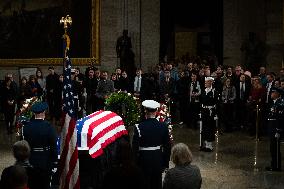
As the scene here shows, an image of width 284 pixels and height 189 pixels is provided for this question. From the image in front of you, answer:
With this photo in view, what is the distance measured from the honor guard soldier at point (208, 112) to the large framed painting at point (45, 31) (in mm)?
10618

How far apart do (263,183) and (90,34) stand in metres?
14.4

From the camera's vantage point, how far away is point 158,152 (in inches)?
313

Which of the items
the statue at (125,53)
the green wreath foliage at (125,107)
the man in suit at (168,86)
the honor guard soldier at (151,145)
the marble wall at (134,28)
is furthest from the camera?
the marble wall at (134,28)

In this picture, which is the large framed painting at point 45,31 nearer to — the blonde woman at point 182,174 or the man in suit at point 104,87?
the man in suit at point 104,87

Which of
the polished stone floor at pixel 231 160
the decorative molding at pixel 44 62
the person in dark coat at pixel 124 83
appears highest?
the decorative molding at pixel 44 62

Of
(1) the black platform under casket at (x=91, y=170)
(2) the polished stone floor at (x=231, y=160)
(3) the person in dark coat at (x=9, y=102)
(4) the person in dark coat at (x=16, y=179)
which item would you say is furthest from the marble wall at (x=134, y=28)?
(4) the person in dark coat at (x=16, y=179)

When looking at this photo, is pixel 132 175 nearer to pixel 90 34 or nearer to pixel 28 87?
pixel 28 87

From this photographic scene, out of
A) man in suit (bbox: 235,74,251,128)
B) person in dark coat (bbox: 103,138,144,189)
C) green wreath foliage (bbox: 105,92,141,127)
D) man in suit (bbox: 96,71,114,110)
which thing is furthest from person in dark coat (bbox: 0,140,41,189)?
man in suit (bbox: 96,71,114,110)

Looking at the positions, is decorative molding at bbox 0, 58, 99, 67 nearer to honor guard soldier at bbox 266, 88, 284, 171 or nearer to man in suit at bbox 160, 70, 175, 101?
man in suit at bbox 160, 70, 175, 101

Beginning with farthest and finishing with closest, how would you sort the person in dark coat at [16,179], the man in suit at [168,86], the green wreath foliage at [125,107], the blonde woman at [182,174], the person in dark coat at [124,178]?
the man in suit at [168,86]
the green wreath foliage at [125,107]
the blonde woman at [182,174]
the person in dark coat at [124,178]
the person in dark coat at [16,179]

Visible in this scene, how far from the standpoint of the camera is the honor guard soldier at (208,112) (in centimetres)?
1327

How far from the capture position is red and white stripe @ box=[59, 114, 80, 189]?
6895 millimetres

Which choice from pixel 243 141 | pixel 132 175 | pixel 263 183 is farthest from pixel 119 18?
pixel 132 175

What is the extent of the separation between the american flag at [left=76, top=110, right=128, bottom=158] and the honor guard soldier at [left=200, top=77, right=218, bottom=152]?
475 cm
